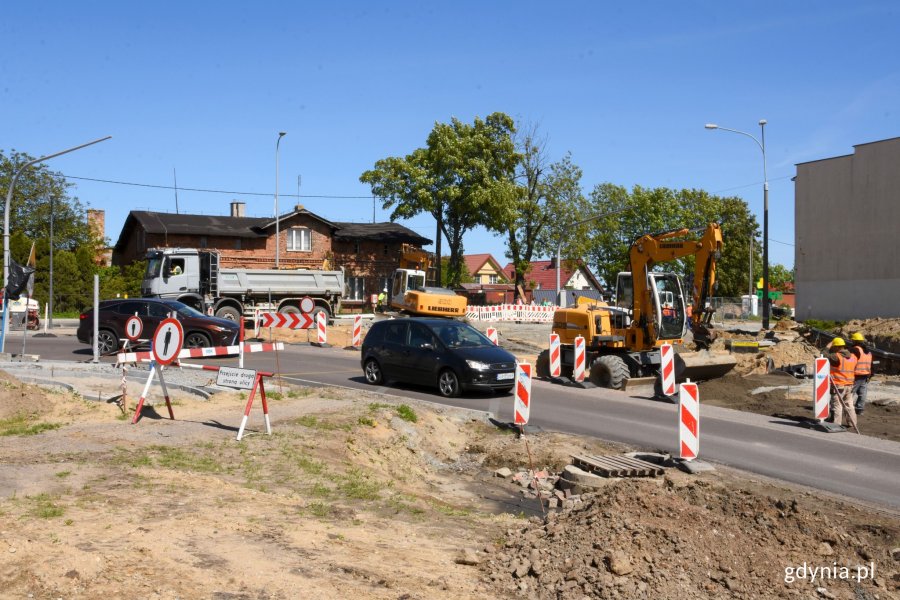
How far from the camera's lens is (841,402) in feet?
46.4

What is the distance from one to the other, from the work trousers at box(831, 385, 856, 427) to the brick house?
4025cm

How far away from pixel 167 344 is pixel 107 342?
13.7 metres

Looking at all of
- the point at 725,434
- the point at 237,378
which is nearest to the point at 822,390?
the point at 725,434

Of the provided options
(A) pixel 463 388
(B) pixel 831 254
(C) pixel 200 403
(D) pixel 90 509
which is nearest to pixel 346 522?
(D) pixel 90 509

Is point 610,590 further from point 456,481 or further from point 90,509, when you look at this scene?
point 456,481

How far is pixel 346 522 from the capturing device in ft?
24.1

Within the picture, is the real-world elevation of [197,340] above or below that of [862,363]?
below

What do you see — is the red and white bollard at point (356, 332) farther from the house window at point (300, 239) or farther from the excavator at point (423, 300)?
the house window at point (300, 239)

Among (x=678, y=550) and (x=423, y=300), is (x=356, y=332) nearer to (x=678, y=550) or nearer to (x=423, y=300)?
(x=423, y=300)

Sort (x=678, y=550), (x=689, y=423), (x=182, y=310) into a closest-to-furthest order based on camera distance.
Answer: (x=678, y=550) < (x=689, y=423) < (x=182, y=310)

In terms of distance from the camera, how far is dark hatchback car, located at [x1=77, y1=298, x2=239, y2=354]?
2370 centimetres

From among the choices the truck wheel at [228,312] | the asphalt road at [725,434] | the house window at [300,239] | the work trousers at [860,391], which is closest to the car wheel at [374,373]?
the asphalt road at [725,434]

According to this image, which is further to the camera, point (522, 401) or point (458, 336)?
point (458, 336)

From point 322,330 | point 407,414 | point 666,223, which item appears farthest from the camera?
point 666,223
